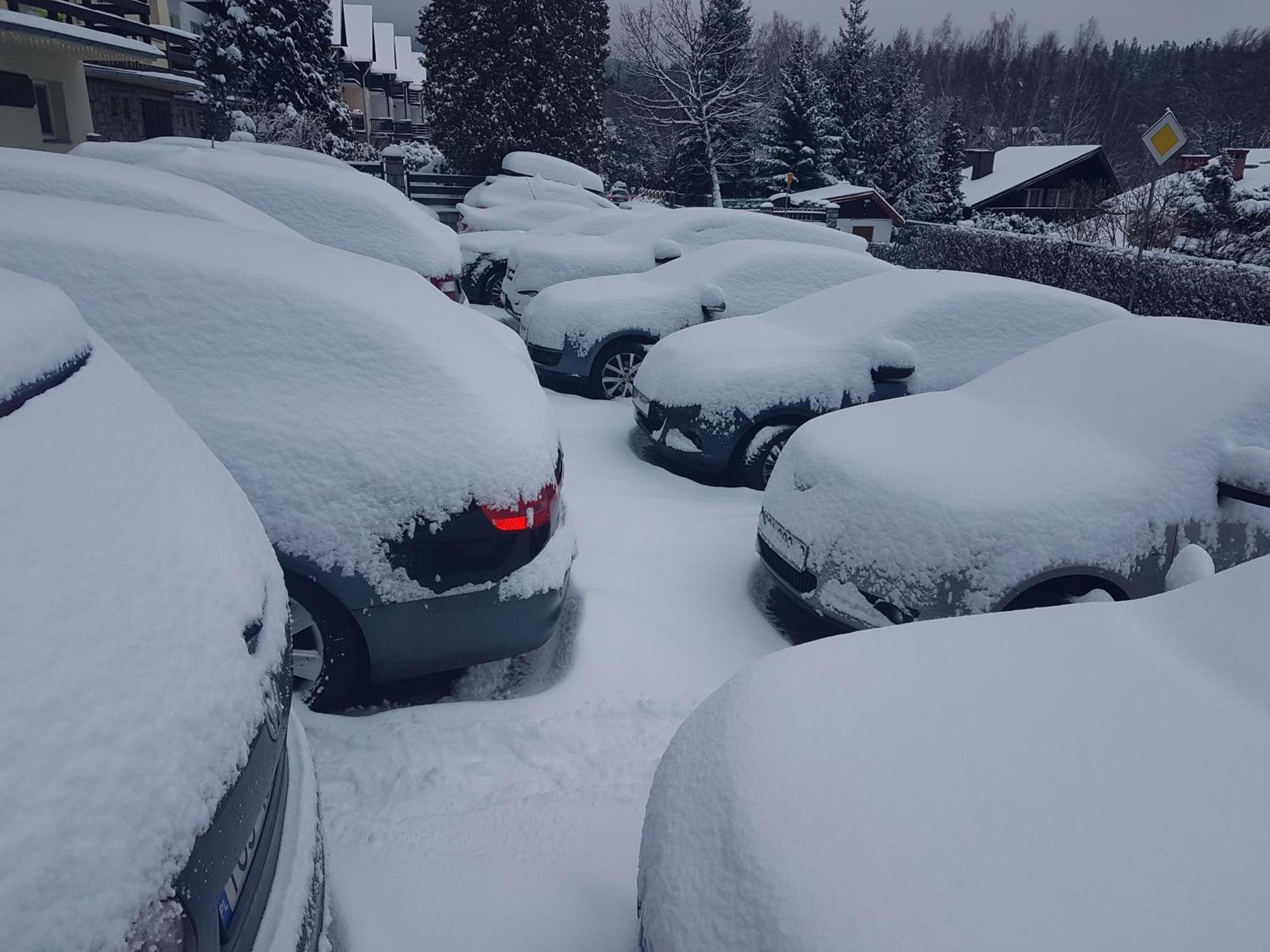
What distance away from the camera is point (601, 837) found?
2588 mm

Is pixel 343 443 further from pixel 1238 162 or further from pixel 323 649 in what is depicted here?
pixel 1238 162

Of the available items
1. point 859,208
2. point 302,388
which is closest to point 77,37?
point 302,388

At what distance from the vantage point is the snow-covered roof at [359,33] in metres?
59.2

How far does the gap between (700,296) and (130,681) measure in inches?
267

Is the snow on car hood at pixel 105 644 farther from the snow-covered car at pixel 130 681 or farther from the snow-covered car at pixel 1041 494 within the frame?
the snow-covered car at pixel 1041 494

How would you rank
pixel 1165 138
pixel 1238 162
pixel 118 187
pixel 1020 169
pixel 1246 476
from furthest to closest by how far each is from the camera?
pixel 1020 169
pixel 1238 162
pixel 1165 138
pixel 118 187
pixel 1246 476

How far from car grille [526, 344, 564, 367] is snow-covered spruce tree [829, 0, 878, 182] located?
32386mm

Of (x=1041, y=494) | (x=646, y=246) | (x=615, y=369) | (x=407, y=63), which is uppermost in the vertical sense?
(x=407, y=63)

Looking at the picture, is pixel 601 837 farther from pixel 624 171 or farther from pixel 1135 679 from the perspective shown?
pixel 624 171

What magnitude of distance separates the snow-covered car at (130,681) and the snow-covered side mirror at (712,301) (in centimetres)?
592

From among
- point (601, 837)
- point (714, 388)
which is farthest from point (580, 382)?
point (601, 837)

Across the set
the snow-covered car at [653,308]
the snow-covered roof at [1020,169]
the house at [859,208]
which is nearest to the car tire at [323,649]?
the snow-covered car at [653,308]

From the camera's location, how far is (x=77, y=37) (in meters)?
15.0

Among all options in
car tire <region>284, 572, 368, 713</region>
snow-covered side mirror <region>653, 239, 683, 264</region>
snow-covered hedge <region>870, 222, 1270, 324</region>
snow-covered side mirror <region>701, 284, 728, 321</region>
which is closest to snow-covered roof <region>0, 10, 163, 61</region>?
snow-covered side mirror <region>653, 239, 683, 264</region>
